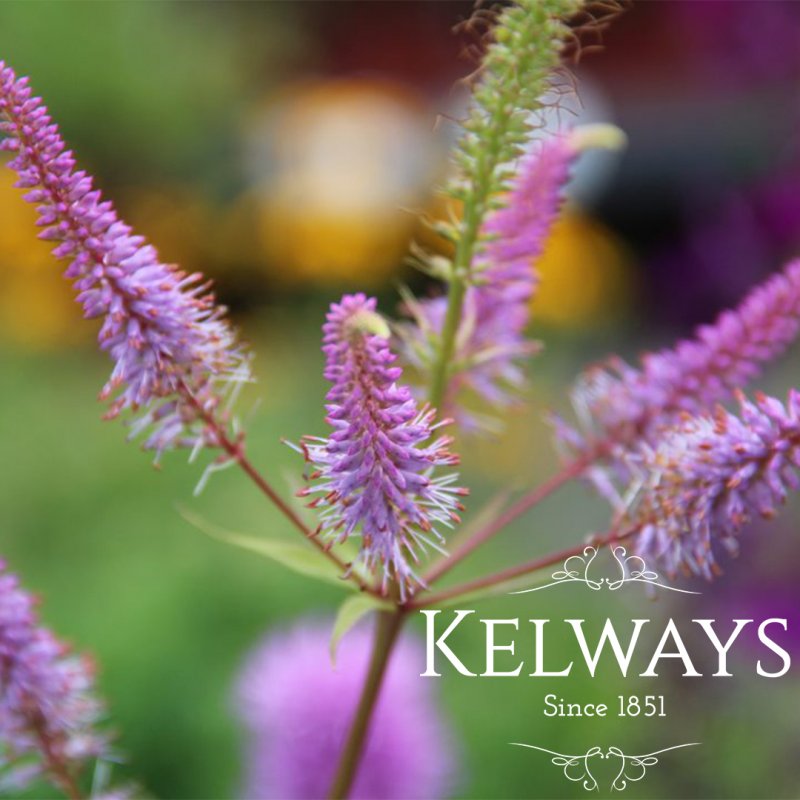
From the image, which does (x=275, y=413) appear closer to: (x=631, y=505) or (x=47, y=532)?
(x=47, y=532)

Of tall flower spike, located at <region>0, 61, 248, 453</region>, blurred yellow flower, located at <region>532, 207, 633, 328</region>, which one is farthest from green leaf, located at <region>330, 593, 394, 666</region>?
blurred yellow flower, located at <region>532, 207, 633, 328</region>

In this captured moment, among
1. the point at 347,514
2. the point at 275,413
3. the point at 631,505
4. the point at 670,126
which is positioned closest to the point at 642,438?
the point at 631,505

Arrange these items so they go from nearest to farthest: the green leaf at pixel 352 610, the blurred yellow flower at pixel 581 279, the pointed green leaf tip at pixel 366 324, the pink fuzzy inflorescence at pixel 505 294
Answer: the pointed green leaf tip at pixel 366 324
the green leaf at pixel 352 610
the pink fuzzy inflorescence at pixel 505 294
the blurred yellow flower at pixel 581 279

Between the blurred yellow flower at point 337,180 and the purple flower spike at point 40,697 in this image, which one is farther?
the blurred yellow flower at point 337,180

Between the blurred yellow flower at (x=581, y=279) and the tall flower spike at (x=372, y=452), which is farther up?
the blurred yellow flower at (x=581, y=279)

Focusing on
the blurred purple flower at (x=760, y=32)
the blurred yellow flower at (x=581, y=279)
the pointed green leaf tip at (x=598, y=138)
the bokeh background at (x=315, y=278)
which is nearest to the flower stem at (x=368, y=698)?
the pointed green leaf tip at (x=598, y=138)

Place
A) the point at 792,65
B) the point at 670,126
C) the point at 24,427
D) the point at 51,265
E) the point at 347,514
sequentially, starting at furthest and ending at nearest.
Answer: the point at 670,126 → the point at 51,265 → the point at 24,427 → the point at 792,65 → the point at 347,514

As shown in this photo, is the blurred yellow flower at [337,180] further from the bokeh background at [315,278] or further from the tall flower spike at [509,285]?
the tall flower spike at [509,285]

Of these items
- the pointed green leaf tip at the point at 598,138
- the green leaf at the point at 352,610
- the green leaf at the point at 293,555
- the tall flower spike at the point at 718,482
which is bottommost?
the green leaf at the point at 352,610
